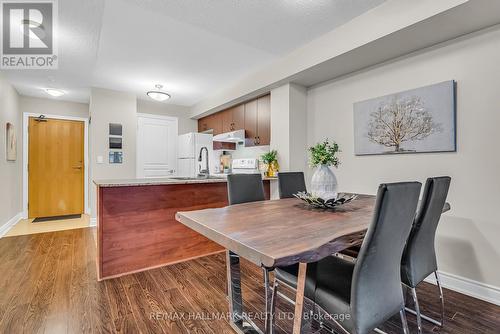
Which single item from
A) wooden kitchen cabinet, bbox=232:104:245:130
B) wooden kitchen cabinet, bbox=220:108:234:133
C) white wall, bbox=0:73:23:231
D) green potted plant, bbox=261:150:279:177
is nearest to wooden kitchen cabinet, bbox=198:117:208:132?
wooden kitchen cabinet, bbox=220:108:234:133

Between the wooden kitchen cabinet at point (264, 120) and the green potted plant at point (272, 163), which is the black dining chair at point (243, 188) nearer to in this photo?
the green potted plant at point (272, 163)

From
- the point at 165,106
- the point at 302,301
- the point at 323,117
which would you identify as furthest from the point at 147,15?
the point at 165,106

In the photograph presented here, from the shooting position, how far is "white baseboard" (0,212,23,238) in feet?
12.3

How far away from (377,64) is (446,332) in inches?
96.9

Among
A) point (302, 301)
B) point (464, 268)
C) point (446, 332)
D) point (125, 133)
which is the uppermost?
point (125, 133)

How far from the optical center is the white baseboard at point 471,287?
196cm

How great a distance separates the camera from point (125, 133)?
458 cm

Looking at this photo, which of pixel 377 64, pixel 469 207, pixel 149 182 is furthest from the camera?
pixel 377 64

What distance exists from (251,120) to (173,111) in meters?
2.27

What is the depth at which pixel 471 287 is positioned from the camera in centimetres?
207

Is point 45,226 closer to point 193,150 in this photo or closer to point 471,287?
point 193,150

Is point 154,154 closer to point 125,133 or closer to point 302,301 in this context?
point 125,133

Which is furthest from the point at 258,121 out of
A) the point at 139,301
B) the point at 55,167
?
the point at 55,167

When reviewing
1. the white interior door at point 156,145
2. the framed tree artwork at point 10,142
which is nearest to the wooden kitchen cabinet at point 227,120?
the white interior door at point 156,145
